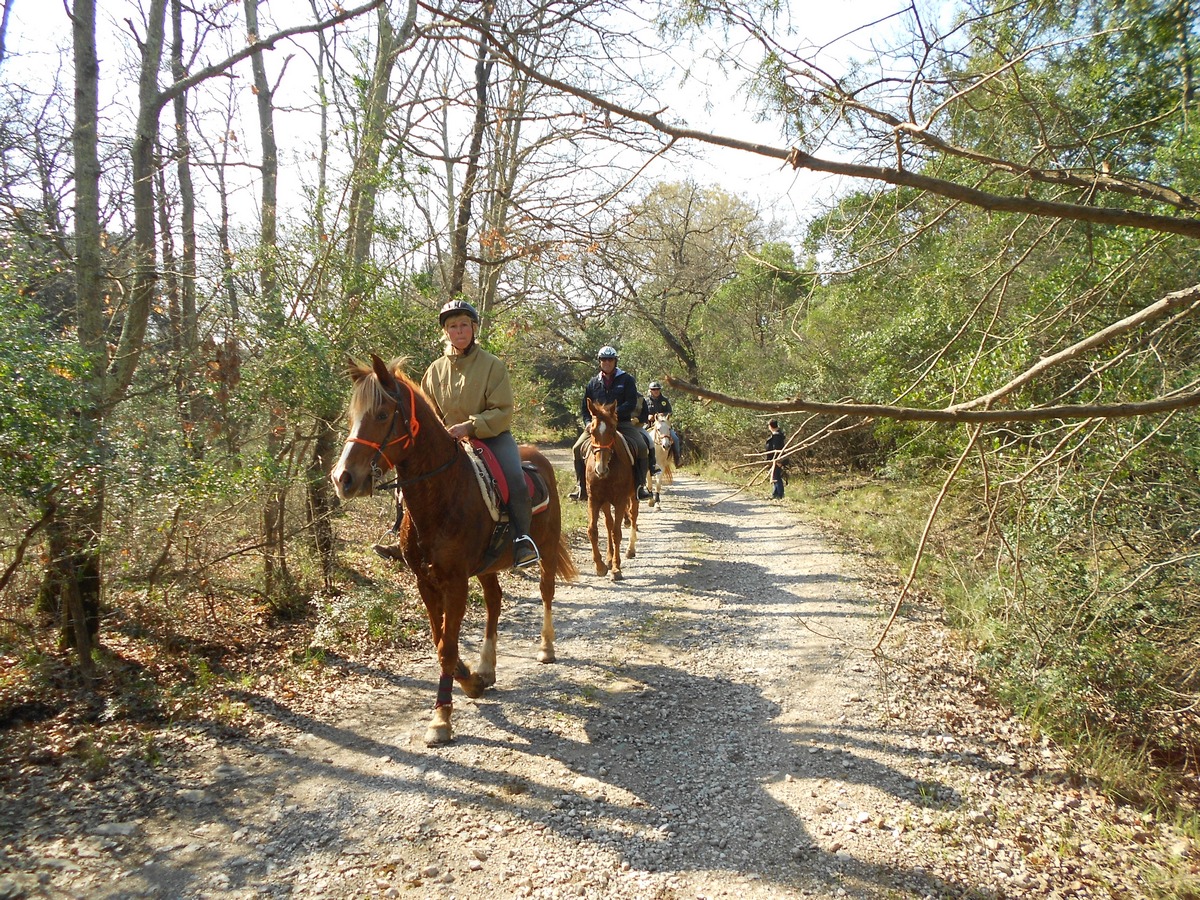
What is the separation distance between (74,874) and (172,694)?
6.17ft

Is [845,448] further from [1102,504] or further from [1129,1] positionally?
[1129,1]

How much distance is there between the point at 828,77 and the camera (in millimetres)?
4105

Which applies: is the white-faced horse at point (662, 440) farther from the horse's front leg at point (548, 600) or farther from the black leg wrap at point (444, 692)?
the black leg wrap at point (444, 692)

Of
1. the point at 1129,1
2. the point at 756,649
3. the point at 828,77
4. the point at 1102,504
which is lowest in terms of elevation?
the point at 756,649

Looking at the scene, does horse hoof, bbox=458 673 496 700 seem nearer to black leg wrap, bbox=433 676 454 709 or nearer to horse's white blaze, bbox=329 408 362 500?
black leg wrap, bbox=433 676 454 709

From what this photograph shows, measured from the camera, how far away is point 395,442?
171 inches

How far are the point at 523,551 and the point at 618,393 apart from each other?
5.47 metres

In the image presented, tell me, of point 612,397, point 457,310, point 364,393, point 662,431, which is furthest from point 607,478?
point 662,431

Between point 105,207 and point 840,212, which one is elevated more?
point 105,207

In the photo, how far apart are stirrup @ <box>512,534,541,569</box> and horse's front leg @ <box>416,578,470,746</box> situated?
0.66m

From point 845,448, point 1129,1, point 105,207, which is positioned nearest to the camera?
point 1129,1

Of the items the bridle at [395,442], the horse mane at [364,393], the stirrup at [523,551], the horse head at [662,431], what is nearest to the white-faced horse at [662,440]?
the horse head at [662,431]

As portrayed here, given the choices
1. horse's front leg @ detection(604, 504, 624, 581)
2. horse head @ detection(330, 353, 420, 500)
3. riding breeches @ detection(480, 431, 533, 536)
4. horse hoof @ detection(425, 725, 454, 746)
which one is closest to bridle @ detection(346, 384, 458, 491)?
horse head @ detection(330, 353, 420, 500)

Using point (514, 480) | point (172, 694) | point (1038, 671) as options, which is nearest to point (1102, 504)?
point (1038, 671)
